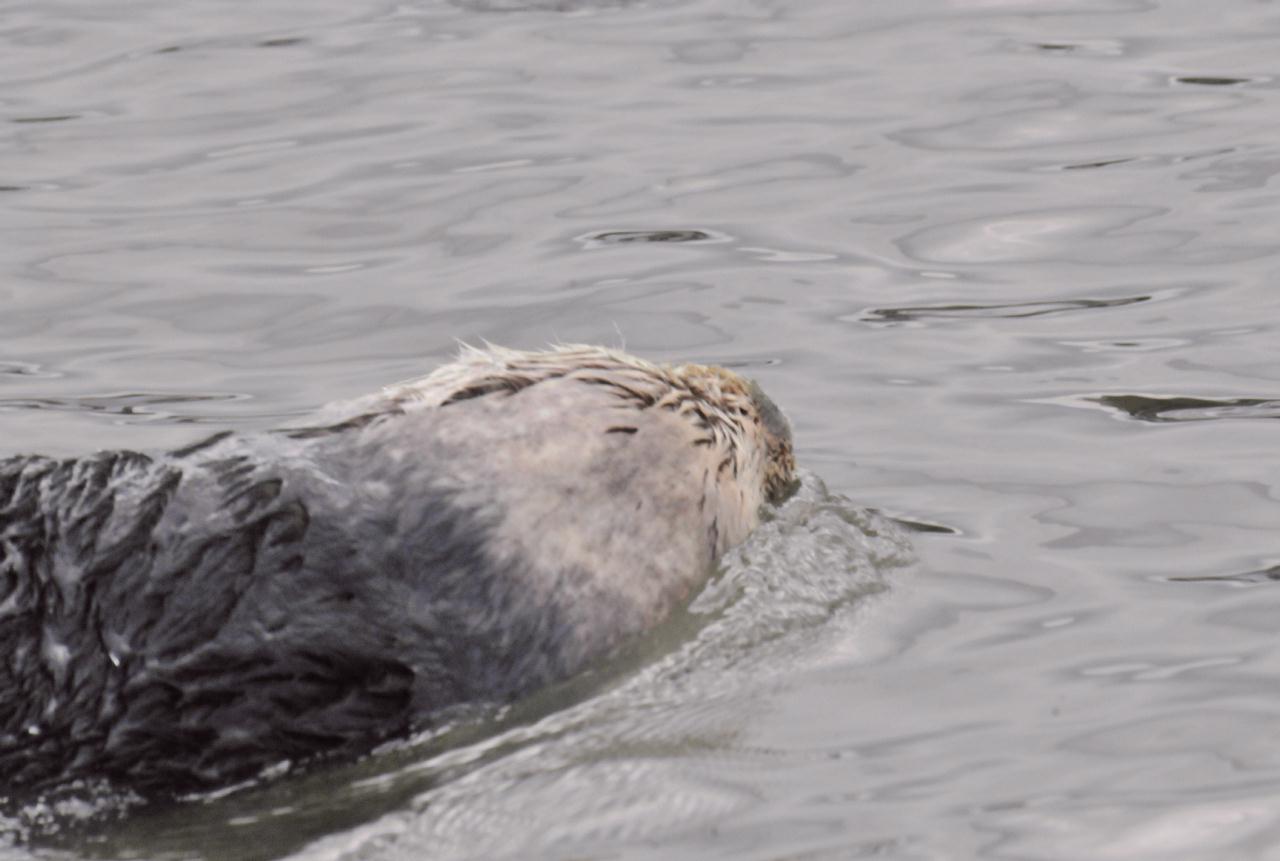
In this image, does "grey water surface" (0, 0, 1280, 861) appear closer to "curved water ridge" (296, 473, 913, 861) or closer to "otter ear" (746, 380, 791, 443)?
"curved water ridge" (296, 473, 913, 861)

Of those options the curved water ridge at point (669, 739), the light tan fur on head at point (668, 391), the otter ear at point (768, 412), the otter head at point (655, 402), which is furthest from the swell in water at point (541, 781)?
the otter ear at point (768, 412)

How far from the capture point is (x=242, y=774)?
459cm

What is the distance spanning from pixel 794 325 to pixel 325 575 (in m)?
3.50

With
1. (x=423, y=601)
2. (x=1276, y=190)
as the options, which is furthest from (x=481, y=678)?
(x=1276, y=190)

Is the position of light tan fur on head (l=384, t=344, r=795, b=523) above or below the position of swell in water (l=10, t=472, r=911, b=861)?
above

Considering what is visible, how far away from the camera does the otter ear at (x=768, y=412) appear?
6.05 m

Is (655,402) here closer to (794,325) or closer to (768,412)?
(768,412)

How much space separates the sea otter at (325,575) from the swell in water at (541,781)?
2.6 inches

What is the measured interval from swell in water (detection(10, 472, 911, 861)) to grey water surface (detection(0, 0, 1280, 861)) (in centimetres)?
1

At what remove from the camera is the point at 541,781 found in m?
4.62

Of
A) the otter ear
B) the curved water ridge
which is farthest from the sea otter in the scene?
the otter ear

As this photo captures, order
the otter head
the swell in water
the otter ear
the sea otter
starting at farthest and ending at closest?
1. the otter ear
2. the otter head
3. the sea otter
4. the swell in water

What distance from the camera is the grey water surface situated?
455 centimetres

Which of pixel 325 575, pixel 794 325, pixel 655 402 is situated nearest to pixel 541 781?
pixel 325 575
